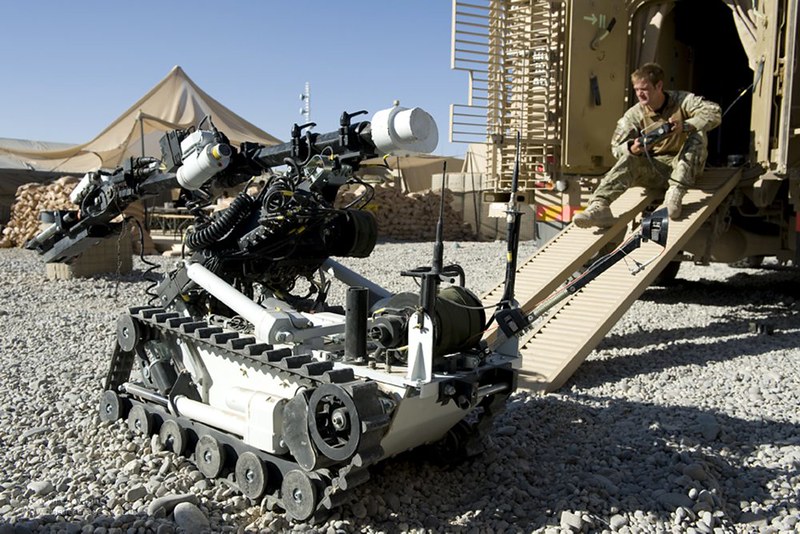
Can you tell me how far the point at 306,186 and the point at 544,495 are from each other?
76.7 inches

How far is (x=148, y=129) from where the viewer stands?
19.8m

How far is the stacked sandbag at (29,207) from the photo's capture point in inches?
593

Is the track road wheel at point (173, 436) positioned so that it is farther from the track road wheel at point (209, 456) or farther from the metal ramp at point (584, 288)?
the metal ramp at point (584, 288)

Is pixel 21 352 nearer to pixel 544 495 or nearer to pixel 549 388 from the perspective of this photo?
pixel 549 388

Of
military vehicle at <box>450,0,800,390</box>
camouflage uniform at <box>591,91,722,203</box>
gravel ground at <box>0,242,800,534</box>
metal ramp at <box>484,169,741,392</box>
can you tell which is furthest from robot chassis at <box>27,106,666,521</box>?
camouflage uniform at <box>591,91,722,203</box>

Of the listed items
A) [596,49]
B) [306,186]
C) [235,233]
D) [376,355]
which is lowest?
[376,355]

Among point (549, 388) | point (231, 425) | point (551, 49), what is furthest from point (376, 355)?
point (551, 49)

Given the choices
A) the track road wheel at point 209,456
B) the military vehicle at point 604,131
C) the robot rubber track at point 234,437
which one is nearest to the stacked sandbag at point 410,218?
the military vehicle at point 604,131

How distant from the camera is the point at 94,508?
3328 mm

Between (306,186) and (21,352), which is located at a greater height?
(306,186)

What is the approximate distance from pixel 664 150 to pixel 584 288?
5.49 ft

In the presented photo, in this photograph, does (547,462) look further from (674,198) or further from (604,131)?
(604,131)

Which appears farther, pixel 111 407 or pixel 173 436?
pixel 111 407

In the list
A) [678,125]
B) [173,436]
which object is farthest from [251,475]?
[678,125]
